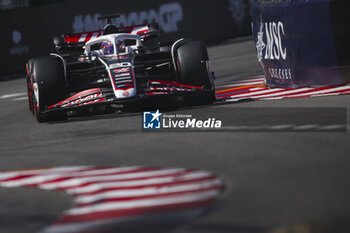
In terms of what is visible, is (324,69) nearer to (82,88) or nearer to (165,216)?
(82,88)

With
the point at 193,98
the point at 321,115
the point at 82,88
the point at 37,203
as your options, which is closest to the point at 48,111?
the point at 82,88

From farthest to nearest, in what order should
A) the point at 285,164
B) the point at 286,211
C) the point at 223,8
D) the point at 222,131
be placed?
the point at 223,8 < the point at 222,131 < the point at 285,164 < the point at 286,211

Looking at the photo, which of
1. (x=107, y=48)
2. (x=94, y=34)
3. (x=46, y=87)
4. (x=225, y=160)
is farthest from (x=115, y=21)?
(x=225, y=160)

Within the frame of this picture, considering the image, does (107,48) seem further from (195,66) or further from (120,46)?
(195,66)

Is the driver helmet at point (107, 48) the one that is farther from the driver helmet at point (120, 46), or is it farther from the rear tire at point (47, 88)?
the rear tire at point (47, 88)

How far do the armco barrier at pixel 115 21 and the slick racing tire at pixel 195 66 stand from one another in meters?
9.49

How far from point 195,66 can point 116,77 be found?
1.19 m

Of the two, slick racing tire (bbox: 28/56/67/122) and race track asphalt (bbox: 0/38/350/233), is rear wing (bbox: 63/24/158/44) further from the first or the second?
slick racing tire (bbox: 28/56/67/122)

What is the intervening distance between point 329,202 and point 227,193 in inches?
30.6

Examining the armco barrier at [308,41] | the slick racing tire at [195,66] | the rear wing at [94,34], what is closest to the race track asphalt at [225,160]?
the slick racing tire at [195,66]

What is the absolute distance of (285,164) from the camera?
6191mm

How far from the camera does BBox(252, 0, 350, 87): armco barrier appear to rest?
10844 mm

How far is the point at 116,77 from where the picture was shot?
34.1 ft

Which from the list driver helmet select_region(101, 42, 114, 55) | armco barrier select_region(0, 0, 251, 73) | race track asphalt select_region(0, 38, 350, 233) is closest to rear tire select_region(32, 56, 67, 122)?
race track asphalt select_region(0, 38, 350, 233)
